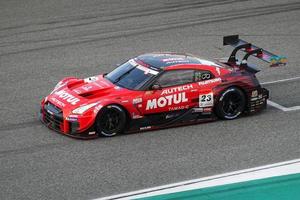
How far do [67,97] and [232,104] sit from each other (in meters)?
3.18

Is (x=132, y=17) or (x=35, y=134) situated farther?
(x=132, y=17)

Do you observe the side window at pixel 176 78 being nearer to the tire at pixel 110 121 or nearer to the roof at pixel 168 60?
the roof at pixel 168 60

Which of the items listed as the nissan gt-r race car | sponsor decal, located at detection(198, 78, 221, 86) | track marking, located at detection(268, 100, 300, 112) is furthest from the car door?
track marking, located at detection(268, 100, 300, 112)

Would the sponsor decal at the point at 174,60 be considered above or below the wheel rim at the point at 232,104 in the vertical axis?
above

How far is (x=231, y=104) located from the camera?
1396cm

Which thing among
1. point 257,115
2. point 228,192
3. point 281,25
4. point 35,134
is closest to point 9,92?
point 35,134

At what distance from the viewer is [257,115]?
14.3 m

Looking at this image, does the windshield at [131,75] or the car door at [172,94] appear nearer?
the car door at [172,94]

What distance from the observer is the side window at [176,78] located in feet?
44.2

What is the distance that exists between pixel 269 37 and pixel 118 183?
33.3 ft

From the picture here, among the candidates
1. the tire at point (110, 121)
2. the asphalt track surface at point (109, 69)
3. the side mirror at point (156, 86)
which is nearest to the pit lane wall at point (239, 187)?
the asphalt track surface at point (109, 69)

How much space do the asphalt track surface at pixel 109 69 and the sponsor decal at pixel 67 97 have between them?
2.19 ft

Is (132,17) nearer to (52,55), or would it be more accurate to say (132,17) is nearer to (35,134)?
(52,55)

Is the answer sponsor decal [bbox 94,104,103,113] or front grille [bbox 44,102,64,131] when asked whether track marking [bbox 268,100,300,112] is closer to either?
sponsor decal [bbox 94,104,103,113]
